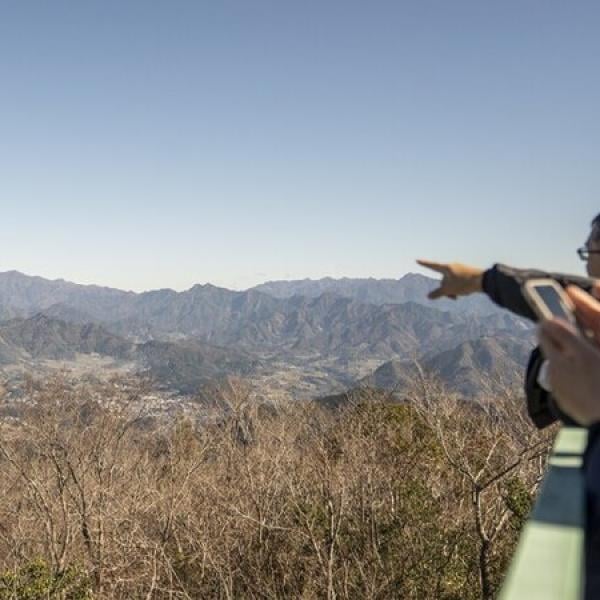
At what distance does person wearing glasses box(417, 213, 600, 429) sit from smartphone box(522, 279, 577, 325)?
0.03 meters

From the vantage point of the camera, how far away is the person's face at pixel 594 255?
1.89 meters

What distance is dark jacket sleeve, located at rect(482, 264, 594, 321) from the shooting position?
1.43m

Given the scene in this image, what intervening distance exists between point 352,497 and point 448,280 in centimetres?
1272

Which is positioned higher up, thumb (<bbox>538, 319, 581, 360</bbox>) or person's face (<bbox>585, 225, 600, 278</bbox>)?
person's face (<bbox>585, 225, 600, 278</bbox>)

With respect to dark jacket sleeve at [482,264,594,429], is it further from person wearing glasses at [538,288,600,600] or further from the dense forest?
the dense forest

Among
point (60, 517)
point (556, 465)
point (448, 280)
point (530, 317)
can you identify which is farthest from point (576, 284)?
point (60, 517)

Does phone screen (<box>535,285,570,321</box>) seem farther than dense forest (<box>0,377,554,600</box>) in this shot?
No

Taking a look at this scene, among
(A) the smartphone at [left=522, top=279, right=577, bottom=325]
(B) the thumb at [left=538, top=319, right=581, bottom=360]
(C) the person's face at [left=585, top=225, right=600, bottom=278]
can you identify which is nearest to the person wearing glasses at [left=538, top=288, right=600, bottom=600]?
(B) the thumb at [left=538, top=319, right=581, bottom=360]

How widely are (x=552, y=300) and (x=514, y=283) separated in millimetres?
123

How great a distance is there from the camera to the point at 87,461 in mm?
17859

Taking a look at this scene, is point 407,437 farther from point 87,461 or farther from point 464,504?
point 87,461

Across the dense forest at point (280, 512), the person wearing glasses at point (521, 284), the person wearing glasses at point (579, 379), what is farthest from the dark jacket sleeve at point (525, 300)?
the dense forest at point (280, 512)

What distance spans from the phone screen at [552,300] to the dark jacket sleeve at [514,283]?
0.04 meters

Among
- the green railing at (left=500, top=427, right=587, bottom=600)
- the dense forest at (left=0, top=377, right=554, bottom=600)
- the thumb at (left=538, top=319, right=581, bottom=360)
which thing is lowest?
the dense forest at (left=0, top=377, right=554, bottom=600)
